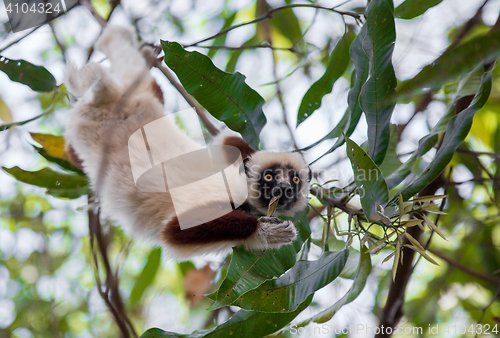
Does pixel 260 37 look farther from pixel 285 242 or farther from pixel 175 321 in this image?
pixel 175 321

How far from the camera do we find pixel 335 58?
2672 mm

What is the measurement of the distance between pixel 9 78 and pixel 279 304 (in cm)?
239

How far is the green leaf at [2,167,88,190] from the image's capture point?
278cm

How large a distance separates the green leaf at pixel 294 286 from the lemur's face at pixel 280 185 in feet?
2.42

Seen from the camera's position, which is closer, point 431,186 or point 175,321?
point 431,186

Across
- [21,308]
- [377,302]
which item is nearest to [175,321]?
[21,308]

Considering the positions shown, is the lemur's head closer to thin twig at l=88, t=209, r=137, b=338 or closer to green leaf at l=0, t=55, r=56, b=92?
thin twig at l=88, t=209, r=137, b=338

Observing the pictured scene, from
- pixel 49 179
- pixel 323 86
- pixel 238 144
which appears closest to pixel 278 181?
pixel 238 144

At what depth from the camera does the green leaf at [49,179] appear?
2.78 metres

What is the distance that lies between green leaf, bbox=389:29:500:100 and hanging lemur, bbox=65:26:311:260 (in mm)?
1048

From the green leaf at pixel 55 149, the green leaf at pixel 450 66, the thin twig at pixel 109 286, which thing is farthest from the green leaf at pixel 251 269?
the green leaf at pixel 55 149

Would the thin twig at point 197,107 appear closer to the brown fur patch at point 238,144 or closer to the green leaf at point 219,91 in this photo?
the brown fur patch at point 238,144

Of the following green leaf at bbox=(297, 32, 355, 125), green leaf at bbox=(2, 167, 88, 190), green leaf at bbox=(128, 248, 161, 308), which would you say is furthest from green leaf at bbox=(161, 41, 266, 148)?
green leaf at bbox=(128, 248, 161, 308)

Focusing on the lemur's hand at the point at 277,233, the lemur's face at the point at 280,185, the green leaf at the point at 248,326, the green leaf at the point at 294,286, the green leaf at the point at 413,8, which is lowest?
the green leaf at the point at 248,326
